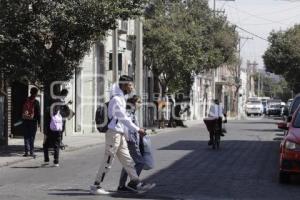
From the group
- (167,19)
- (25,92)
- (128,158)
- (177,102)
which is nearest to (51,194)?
(128,158)

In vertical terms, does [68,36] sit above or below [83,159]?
above

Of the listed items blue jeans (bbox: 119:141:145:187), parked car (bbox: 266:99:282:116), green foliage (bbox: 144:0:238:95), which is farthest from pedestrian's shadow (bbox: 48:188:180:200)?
parked car (bbox: 266:99:282:116)

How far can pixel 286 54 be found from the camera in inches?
2163

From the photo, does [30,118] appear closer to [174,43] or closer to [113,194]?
[113,194]

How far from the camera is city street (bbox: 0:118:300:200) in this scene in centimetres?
1172

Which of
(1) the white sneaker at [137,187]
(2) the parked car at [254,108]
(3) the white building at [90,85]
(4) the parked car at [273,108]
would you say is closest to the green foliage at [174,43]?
(3) the white building at [90,85]

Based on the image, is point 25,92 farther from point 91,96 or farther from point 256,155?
point 256,155

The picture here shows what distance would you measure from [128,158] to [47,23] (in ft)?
26.8

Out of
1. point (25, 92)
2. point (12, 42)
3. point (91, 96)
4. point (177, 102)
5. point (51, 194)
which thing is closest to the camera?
point (51, 194)

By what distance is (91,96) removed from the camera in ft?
110

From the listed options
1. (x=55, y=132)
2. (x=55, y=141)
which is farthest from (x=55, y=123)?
(x=55, y=141)

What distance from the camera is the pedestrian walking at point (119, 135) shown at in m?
11.4

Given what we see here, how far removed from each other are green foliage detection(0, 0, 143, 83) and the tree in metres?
35.4

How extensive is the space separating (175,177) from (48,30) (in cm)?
671
